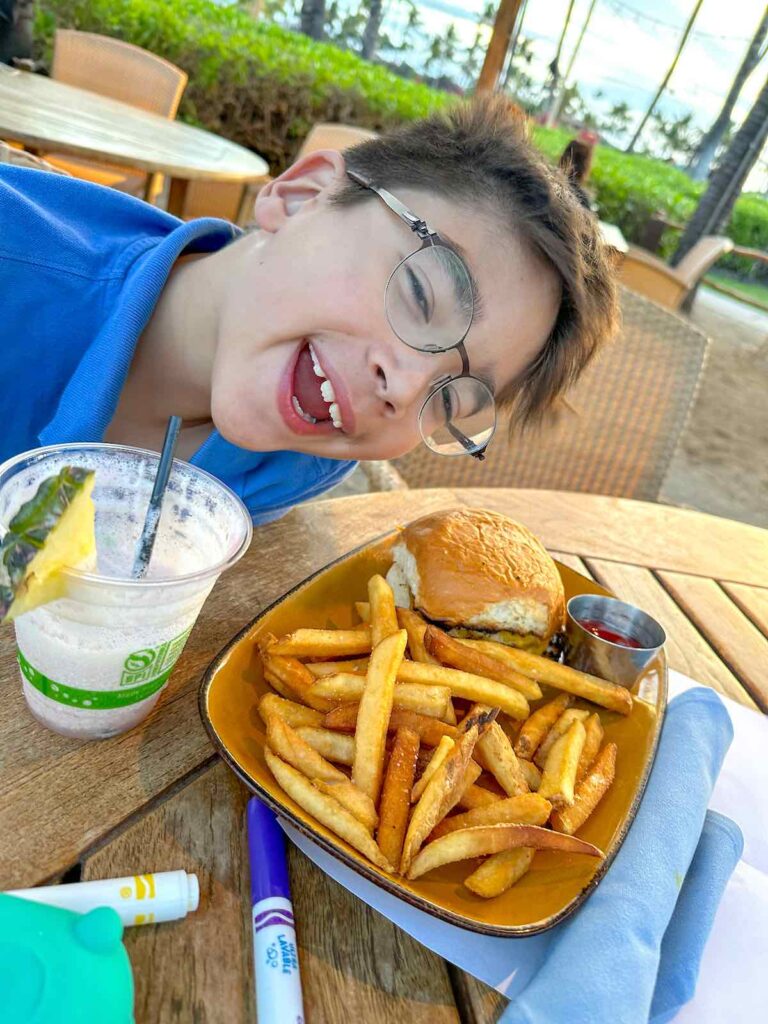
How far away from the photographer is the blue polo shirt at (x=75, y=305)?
4.71 ft

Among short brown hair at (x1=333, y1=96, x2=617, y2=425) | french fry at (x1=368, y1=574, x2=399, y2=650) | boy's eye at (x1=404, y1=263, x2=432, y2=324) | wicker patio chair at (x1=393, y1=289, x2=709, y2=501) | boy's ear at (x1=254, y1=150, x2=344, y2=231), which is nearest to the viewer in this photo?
french fry at (x1=368, y1=574, x2=399, y2=650)

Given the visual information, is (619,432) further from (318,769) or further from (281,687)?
(318,769)

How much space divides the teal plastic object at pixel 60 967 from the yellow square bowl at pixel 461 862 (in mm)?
236

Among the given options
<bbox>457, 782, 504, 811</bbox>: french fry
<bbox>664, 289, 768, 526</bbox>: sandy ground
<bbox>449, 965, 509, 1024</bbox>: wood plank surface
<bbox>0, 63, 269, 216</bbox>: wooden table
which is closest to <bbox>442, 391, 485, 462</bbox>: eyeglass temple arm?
<bbox>457, 782, 504, 811</bbox>: french fry

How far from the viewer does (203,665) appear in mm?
1077

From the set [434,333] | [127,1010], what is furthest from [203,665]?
[434,333]

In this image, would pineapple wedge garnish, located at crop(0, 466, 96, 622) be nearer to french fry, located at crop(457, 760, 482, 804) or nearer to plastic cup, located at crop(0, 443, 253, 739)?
plastic cup, located at crop(0, 443, 253, 739)

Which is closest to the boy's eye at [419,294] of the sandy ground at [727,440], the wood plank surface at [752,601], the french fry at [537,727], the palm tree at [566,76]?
the french fry at [537,727]

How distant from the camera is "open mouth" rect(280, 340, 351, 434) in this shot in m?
1.29

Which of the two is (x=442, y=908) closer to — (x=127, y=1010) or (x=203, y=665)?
(x=127, y=1010)

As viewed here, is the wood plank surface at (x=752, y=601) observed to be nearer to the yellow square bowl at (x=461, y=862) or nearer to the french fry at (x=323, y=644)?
the yellow square bowl at (x=461, y=862)

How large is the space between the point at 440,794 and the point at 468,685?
0.75ft

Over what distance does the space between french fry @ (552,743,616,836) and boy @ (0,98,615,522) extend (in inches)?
26.1

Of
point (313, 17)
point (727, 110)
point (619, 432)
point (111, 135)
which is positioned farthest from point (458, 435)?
point (727, 110)
